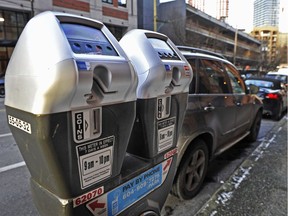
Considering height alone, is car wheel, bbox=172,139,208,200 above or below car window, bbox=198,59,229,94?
below

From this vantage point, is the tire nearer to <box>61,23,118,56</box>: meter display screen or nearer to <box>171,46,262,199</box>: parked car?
<box>171,46,262,199</box>: parked car

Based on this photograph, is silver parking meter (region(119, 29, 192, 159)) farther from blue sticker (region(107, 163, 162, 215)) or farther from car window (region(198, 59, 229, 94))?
car window (region(198, 59, 229, 94))

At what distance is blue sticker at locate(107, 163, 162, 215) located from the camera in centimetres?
126

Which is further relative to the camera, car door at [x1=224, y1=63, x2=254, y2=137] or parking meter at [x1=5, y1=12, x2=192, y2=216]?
car door at [x1=224, y1=63, x2=254, y2=137]

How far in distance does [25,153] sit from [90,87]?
0.47m

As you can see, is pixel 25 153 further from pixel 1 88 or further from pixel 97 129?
pixel 1 88

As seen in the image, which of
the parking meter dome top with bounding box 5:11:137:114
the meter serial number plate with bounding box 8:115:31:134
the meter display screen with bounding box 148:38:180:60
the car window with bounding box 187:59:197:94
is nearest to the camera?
the parking meter dome top with bounding box 5:11:137:114

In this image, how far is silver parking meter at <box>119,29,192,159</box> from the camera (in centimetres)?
136

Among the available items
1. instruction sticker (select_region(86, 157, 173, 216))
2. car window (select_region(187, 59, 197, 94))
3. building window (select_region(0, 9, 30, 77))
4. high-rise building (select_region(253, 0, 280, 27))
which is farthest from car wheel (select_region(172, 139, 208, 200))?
building window (select_region(0, 9, 30, 77))

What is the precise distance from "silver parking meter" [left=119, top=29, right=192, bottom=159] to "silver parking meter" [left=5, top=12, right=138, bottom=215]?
17 cm

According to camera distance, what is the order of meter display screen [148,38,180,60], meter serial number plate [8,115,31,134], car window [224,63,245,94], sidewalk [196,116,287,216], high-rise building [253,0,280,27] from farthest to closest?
1. high-rise building [253,0,280,27]
2. car window [224,63,245,94]
3. sidewalk [196,116,287,216]
4. meter display screen [148,38,180,60]
5. meter serial number plate [8,115,31,134]

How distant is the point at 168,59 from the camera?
1.48 metres

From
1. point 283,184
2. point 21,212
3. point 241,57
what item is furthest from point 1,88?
point 241,57

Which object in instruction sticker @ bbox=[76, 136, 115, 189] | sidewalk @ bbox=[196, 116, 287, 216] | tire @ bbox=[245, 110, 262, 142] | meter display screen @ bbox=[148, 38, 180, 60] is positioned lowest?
sidewalk @ bbox=[196, 116, 287, 216]
